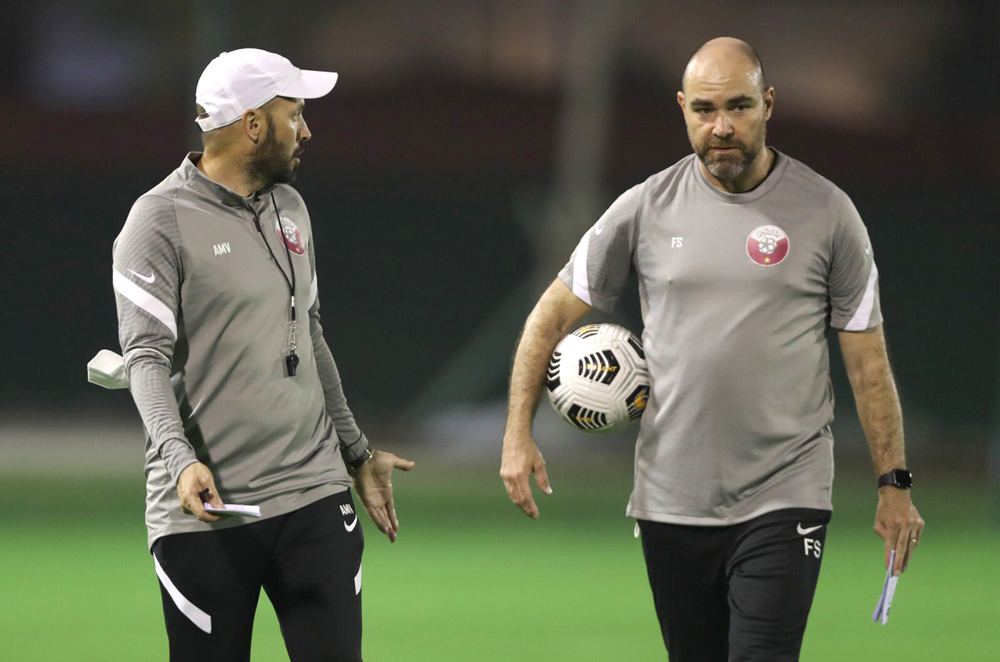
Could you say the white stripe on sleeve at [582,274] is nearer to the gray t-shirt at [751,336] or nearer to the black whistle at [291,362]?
the gray t-shirt at [751,336]

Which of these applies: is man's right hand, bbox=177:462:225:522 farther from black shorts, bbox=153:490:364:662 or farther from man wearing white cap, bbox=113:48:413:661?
black shorts, bbox=153:490:364:662

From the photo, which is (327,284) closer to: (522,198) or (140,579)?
(522,198)

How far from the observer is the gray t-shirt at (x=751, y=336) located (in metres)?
4.56

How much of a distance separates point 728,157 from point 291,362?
1422 millimetres

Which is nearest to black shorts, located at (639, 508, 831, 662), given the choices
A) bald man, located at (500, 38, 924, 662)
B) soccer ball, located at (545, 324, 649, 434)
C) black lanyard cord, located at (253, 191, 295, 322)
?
bald man, located at (500, 38, 924, 662)

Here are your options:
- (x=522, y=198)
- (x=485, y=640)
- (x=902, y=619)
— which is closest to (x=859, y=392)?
(x=485, y=640)

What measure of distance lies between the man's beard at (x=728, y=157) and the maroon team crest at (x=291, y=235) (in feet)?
3.97

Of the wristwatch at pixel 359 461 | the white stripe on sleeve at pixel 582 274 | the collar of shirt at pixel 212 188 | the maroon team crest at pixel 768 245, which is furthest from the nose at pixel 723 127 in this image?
the wristwatch at pixel 359 461

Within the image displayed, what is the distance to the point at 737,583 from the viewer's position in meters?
4.58

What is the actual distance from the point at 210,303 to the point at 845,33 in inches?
797

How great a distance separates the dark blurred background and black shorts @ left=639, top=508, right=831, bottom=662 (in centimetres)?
1228

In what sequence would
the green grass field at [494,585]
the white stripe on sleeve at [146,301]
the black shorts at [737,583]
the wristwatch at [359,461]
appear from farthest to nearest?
the green grass field at [494,585], the wristwatch at [359,461], the black shorts at [737,583], the white stripe on sleeve at [146,301]

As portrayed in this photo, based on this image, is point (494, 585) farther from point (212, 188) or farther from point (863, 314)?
point (212, 188)

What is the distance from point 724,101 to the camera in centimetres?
452
